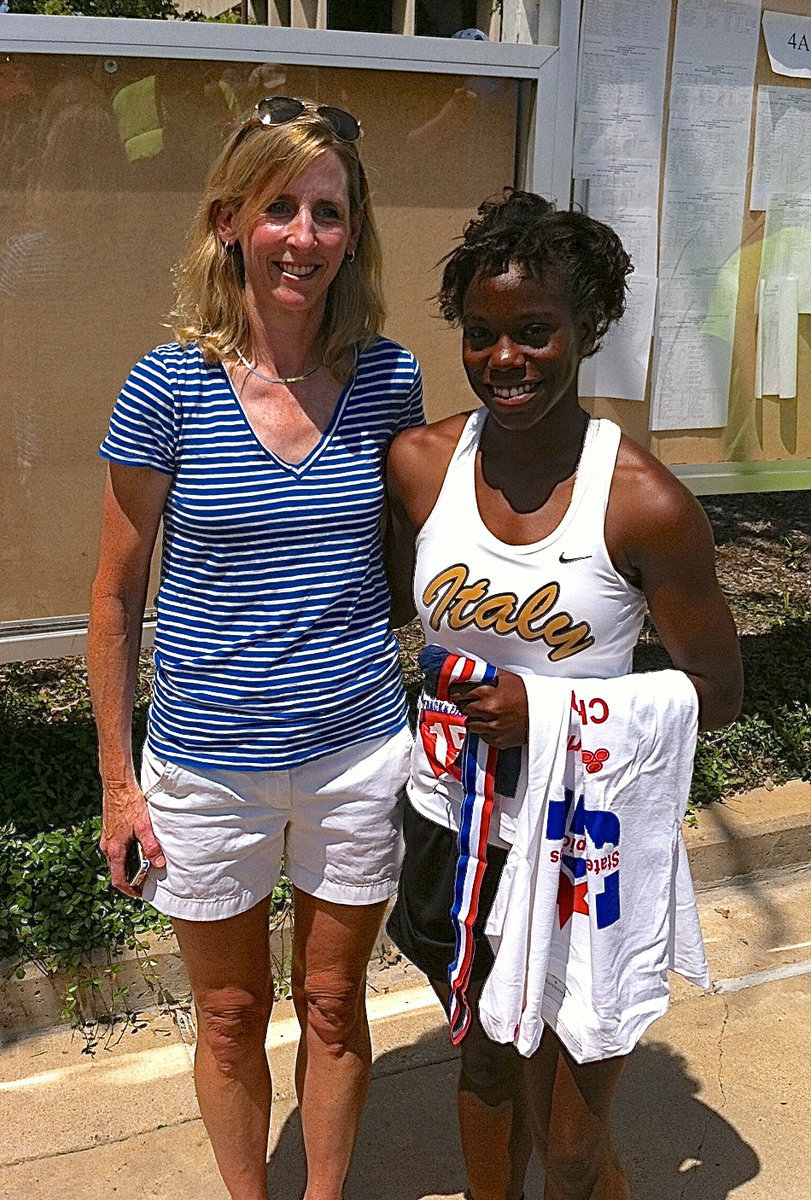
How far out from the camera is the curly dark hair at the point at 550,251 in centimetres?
198

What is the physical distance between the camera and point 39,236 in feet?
10.6

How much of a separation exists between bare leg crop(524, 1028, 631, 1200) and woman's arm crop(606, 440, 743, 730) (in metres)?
0.65

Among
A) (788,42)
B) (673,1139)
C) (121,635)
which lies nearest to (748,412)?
(788,42)

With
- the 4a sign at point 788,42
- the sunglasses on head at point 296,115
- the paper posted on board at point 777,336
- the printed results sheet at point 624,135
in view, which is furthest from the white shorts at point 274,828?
the 4a sign at point 788,42

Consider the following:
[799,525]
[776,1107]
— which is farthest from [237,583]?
[799,525]

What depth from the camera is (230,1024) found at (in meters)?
2.38

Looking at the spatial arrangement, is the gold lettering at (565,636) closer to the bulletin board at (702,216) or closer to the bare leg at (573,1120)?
the bare leg at (573,1120)

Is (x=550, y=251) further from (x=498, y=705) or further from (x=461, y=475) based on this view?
(x=498, y=705)

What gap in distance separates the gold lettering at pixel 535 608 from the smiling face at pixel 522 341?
26 cm

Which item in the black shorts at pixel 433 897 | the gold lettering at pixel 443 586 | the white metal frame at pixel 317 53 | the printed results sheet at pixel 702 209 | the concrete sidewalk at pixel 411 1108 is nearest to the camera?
the gold lettering at pixel 443 586

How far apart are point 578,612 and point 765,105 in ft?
8.47

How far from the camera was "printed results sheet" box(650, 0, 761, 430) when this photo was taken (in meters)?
3.75

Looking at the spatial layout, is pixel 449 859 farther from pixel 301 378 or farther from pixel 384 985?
pixel 384 985

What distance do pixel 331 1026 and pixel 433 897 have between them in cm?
39
